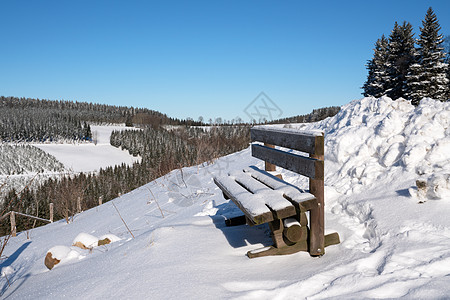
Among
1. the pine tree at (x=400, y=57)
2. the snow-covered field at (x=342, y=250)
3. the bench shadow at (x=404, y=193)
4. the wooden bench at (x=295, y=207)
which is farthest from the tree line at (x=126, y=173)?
the pine tree at (x=400, y=57)

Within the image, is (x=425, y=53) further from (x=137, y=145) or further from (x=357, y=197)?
(x=137, y=145)

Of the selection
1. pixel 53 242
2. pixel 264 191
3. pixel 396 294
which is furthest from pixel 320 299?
pixel 53 242

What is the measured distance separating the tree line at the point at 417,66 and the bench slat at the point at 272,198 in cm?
2472

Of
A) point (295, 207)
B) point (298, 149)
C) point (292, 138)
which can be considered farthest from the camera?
point (292, 138)

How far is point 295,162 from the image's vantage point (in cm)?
351

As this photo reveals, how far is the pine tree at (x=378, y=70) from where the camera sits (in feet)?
94.1

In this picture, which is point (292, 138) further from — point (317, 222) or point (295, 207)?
point (317, 222)

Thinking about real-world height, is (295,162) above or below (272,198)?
above

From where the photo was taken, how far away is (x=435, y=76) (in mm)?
24641

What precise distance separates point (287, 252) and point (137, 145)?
70.9 metres

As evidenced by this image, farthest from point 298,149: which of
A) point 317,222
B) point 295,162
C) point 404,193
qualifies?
point 404,193

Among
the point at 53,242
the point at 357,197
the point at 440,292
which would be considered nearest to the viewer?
the point at 440,292

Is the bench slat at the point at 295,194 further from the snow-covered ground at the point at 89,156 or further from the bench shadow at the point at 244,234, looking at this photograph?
the snow-covered ground at the point at 89,156

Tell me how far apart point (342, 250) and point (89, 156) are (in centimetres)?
6747
